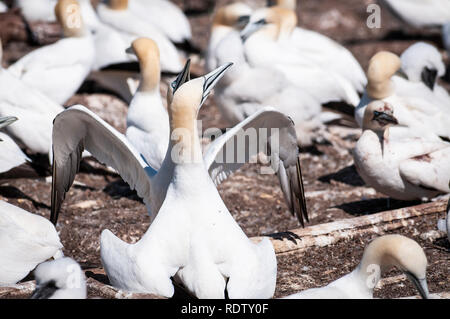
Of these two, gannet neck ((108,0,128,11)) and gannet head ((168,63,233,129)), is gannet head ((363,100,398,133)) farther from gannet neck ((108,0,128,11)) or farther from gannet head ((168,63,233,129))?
gannet neck ((108,0,128,11))

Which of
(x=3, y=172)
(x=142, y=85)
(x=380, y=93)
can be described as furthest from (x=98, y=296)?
(x=380, y=93)

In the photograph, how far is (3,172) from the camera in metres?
7.65

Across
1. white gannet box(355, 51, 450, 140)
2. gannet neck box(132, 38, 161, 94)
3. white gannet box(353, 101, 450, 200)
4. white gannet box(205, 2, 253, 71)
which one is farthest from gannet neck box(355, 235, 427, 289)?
white gannet box(205, 2, 253, 71)

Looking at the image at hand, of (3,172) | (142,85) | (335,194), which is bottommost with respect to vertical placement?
(335,194)

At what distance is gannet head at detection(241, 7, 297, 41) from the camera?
10102mm

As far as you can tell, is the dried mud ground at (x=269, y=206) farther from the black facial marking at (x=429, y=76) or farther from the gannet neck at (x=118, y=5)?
the gannet neck at (x=118, y=5)

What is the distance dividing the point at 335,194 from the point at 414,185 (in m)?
1.15

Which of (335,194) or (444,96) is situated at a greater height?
(444,96)

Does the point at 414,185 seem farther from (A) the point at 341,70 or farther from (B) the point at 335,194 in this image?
(A) the point at 341,70

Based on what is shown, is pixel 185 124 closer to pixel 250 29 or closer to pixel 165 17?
pixel 250 29

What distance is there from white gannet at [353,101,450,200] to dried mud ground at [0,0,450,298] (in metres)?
0.31

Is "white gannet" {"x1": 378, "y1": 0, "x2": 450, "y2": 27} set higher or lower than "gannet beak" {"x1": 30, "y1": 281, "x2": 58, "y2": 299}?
higher

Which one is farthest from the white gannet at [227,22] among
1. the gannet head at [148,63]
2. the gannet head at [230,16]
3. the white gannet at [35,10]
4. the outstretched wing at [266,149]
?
the outstretched wing at [266,149]
